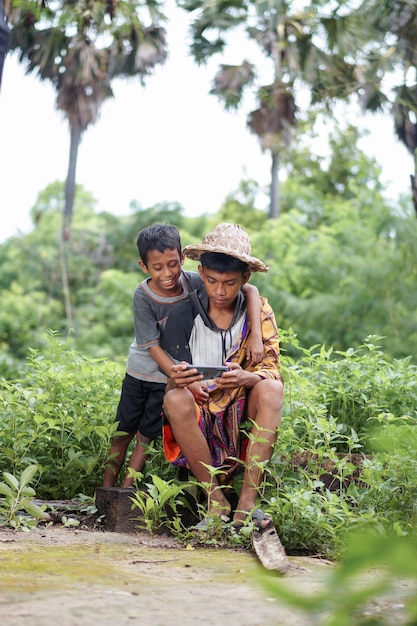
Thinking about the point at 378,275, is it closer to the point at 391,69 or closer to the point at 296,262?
the point at 296,262

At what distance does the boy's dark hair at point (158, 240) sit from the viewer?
4027mm

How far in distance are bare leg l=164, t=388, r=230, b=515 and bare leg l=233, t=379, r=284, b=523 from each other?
0.11 meters

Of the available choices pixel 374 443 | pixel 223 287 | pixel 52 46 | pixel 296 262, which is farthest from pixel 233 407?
pixel 296 262

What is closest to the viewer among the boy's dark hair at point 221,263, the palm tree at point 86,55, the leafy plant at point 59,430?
the boy's dark hair at point 221,263

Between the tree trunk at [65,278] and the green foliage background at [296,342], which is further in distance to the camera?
the tree trunk at [65,278]

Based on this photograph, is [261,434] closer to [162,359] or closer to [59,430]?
[162,359]

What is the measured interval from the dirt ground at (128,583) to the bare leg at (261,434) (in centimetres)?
36

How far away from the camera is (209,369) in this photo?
3.81 meters

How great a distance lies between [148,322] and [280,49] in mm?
12003

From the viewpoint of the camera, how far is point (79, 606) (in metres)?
2.38

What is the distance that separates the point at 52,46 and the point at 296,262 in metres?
7.36

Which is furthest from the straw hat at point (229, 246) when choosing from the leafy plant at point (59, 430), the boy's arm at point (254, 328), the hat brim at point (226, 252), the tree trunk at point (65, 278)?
the tree trunk at point (65, 278)

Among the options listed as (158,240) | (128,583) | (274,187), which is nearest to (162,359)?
(158,240)

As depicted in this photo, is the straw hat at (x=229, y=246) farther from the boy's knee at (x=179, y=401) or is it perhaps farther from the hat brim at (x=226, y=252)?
the boy's knee at (x=179, y=401)
